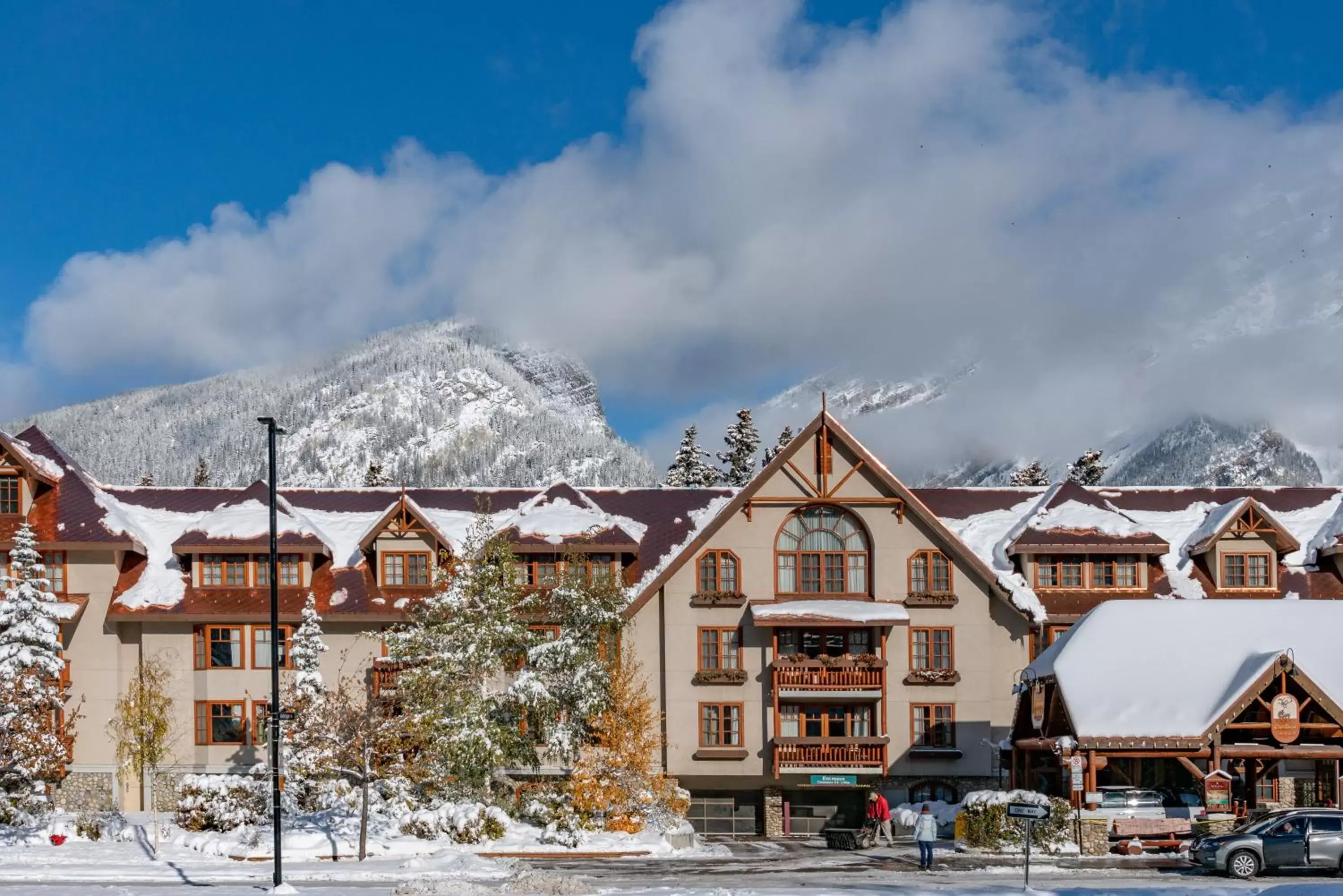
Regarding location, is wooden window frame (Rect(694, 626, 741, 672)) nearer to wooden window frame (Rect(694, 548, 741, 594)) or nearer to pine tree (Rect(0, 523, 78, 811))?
wooden window frame (Rect(694, 548, 741, 594))

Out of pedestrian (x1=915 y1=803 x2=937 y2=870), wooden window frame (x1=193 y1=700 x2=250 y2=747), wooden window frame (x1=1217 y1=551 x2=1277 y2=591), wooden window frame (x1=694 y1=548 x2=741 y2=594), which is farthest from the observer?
wooden window frame (x1=1217 y1=551 x2=1277 y2=591)

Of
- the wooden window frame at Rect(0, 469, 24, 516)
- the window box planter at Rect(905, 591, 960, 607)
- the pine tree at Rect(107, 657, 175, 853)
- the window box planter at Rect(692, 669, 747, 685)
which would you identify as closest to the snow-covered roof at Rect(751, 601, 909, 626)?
the window box planter at Rect(905, 591, 960, 607)

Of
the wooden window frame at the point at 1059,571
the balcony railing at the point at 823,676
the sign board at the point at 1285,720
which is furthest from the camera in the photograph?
the wooden window frame at the point at 1059,571

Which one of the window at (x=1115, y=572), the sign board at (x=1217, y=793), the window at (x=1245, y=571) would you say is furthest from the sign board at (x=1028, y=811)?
the window at (x=1245, y=571)

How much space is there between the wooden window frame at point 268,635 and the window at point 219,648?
1.27ft

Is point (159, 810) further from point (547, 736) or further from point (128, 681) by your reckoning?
point (547, 736)

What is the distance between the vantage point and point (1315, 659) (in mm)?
44656

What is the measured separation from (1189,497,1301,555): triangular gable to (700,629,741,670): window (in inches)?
714

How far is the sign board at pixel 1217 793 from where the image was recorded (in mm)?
41938

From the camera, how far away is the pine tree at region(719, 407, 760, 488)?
8669 centimetres

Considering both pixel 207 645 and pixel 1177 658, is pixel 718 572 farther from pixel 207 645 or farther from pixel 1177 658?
pixel 207 645

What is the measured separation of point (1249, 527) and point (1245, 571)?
1.68 meters

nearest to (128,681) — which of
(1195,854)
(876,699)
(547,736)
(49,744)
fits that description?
(49,744)

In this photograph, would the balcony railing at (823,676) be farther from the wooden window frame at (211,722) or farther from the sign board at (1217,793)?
the wooden window frame at (211,722)
